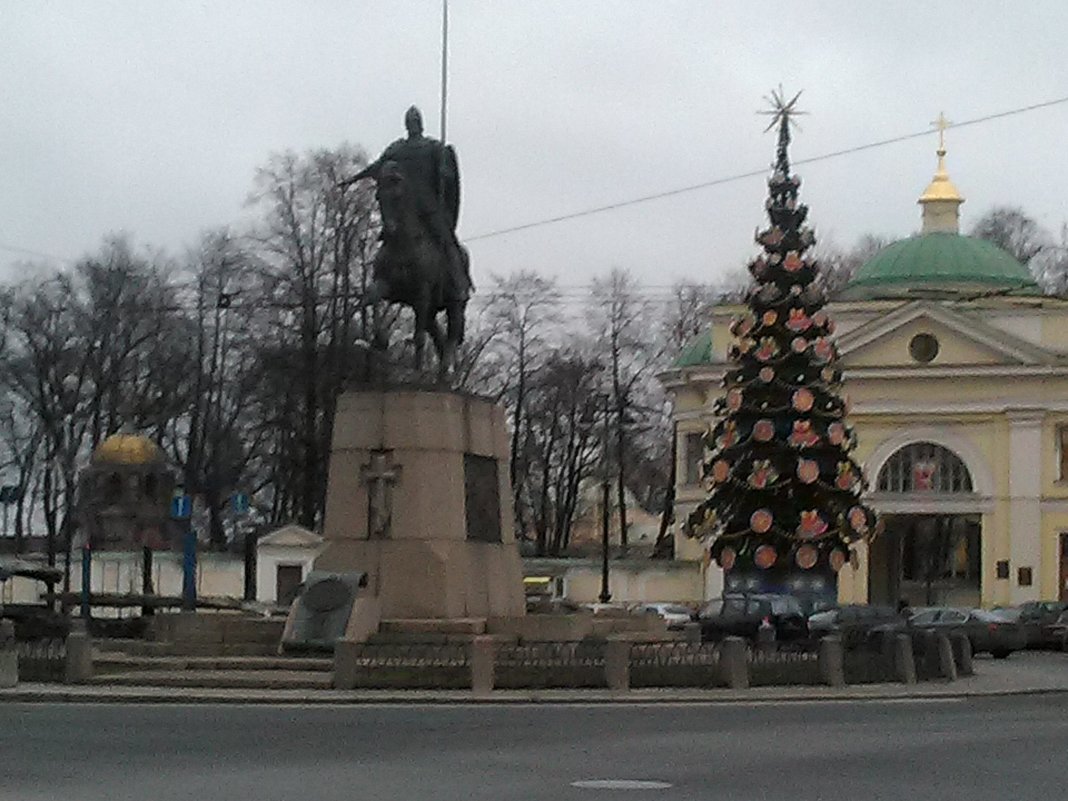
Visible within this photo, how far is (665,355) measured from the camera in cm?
9150

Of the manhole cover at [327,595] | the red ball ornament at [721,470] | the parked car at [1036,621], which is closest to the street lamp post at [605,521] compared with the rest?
the red ball ornament at [721,470]

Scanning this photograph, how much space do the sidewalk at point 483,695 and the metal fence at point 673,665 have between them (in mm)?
287

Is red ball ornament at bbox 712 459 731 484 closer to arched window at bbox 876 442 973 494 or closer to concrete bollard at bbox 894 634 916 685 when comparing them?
arched window at bbox 876 442 973 494

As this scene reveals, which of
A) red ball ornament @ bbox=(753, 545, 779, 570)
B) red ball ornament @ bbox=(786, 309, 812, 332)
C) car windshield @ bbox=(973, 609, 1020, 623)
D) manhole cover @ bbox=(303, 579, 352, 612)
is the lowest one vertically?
car windshield @ bbox=(973, 609, 1020, 623)

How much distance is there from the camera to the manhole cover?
29844 mm

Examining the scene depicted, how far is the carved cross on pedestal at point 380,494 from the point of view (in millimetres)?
30609

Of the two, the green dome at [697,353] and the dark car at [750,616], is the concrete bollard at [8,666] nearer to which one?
the dark car at [750,616]

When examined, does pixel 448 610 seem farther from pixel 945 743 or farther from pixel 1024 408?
pixel 1024 408

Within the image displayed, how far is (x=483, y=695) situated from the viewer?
91.0ft

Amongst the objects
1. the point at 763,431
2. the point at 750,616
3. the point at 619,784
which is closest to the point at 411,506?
the point at 619,784

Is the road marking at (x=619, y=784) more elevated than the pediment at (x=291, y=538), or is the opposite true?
the pediment at (x=291, y=538)

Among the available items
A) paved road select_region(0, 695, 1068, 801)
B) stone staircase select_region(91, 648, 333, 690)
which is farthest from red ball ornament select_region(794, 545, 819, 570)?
paved road select_region(0, 695, 1068, 801)

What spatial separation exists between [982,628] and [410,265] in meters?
25.2

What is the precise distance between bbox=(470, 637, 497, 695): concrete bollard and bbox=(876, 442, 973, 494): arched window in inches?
1952
